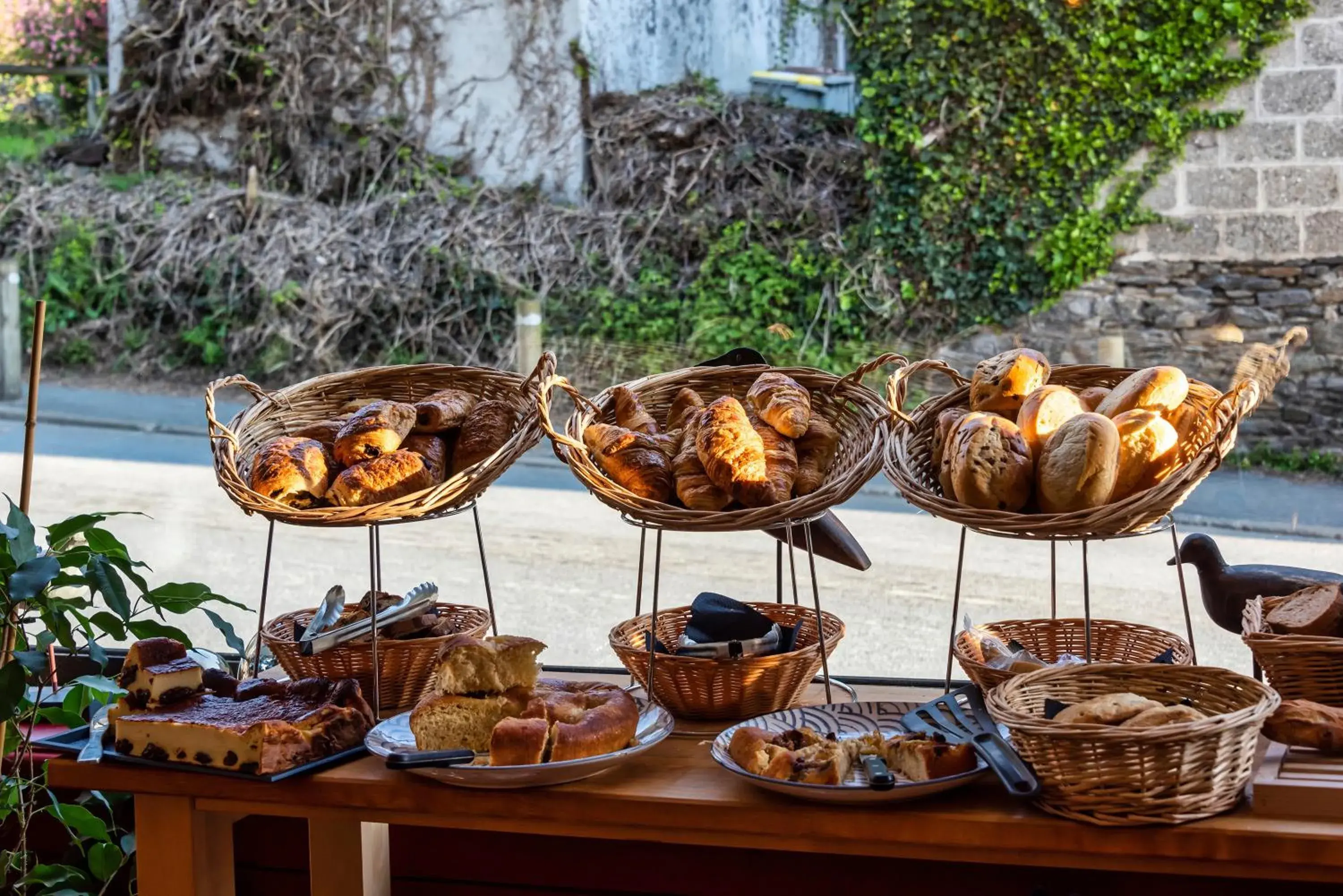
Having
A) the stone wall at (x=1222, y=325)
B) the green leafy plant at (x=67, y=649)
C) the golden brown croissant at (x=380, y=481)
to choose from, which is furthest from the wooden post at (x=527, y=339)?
the golden brown croissant at (x=380, y=481)

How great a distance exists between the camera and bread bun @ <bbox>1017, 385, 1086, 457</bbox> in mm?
1477

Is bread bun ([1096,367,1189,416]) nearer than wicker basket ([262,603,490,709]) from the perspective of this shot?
Yes

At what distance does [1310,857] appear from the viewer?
1.14m

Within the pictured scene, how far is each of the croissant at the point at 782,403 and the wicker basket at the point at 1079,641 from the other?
0.34m

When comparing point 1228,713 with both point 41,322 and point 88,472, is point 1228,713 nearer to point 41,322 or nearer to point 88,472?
point 41,322

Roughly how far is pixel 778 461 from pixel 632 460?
0.58 ft

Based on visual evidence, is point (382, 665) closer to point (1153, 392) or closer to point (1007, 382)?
point (1007, 382)

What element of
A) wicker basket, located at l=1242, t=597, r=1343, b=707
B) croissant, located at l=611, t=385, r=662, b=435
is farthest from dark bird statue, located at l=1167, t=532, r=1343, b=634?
croissant, located at l=611, t=385, r=662, b=435

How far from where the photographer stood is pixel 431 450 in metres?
1.67

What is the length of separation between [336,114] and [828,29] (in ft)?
6.05

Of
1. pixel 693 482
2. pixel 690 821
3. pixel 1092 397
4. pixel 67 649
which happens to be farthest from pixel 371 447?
pixel 1092 397

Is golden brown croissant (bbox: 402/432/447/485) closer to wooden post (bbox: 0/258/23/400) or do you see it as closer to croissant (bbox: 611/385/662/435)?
croissant (bbox: 611/385/662/435)

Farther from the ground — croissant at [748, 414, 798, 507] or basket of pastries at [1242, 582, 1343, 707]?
croissant at [748, 414, 798, 507]

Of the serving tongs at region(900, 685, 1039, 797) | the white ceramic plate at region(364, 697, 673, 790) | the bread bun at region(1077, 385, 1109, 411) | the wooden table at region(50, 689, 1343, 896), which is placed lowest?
the wooden table at region(50, 689, 1343, 896)
